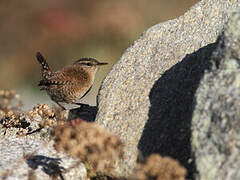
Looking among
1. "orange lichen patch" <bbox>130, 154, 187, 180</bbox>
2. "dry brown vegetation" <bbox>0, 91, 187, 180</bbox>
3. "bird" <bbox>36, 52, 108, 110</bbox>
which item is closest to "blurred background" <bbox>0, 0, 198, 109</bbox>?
"bird" <bbox>36, 52, 108, 110</bbox>

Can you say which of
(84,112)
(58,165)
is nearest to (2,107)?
(58,165)

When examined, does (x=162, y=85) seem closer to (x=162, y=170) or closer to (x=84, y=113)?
(x=84, y=113)

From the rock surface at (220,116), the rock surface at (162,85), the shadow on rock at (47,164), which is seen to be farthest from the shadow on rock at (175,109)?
the shadow on rock at (47,164)

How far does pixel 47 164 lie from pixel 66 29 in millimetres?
14119

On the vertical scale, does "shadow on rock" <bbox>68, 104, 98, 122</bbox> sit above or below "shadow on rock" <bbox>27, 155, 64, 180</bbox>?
above

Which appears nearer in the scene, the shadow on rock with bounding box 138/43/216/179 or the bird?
the shadow on rock with bounding box 138/43/216/179

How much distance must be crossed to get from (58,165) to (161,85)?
1.27 meters

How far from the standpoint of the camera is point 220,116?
3256 mm

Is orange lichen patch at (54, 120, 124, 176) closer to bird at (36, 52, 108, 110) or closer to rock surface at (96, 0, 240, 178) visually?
rock surface at (96, 0, 240, 178)

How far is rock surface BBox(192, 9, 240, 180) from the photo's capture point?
313cm

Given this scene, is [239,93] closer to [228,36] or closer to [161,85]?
[228,36]

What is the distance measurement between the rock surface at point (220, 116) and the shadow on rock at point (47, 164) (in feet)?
4.93

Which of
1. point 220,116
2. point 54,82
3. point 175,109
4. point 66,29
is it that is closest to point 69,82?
point 54,82

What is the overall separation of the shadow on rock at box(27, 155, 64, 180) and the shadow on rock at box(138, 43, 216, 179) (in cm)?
78
